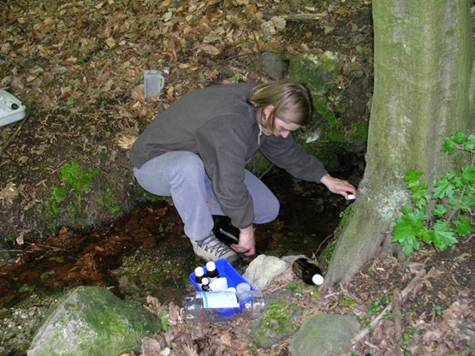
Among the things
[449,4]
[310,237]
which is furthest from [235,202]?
[449,4]

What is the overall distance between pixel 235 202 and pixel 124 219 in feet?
5.88

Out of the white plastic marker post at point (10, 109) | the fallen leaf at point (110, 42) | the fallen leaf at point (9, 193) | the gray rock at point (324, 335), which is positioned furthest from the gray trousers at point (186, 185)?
the fallen leaf at point (110, 42)

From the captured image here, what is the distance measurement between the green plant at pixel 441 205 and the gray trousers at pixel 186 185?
1.63 meters

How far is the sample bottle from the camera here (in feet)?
12.3

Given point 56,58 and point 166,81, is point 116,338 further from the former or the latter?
point 56,58

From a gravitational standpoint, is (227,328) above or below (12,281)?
above

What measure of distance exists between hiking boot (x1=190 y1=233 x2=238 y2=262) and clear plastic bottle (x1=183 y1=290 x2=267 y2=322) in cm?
83

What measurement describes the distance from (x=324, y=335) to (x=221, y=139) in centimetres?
152

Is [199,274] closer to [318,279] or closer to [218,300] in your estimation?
[218,300]

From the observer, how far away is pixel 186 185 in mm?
4316

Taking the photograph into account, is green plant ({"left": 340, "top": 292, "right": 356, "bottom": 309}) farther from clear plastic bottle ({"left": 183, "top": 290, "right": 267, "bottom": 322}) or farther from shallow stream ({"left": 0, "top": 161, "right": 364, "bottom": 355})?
shallow stream ({"left": 0, "top": 161, "right": 364, "bottom": 355})

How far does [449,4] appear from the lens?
2.83 meters

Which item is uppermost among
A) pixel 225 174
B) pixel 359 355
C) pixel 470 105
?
pixel 470 105

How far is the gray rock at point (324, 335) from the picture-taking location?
127 inches
